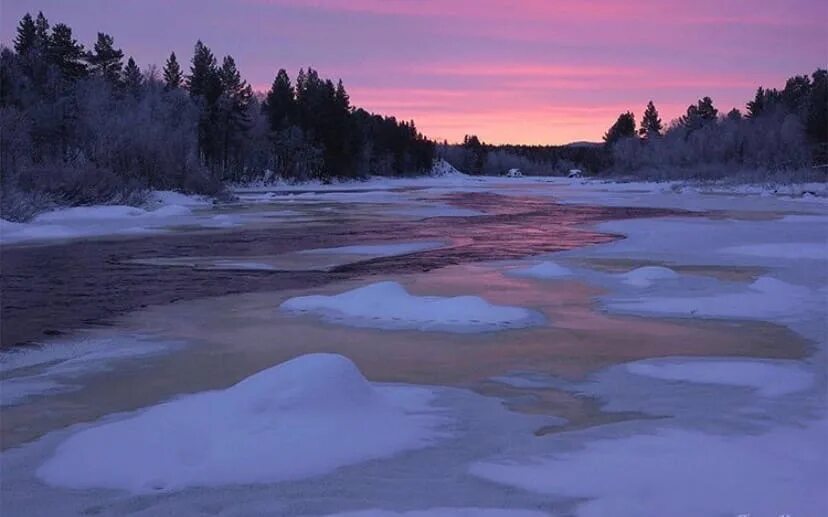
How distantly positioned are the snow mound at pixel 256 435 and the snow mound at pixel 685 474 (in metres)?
0.93

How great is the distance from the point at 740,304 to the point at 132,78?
72.5 meters

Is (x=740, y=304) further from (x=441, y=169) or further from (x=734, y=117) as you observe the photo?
(x=441, y=169)

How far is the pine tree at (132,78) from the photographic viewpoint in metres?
69.2

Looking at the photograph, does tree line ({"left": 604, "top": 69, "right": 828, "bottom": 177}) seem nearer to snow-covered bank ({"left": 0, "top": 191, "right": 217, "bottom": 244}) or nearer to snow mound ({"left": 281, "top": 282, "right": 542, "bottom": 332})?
snow-covered bank ({"left": 0, "top": 191, "right": 217, "bottom": 244})

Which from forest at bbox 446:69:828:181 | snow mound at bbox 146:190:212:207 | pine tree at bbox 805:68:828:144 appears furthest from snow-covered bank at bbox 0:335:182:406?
pine tree at bbox 805:68:828:144

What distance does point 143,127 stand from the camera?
47.3 m

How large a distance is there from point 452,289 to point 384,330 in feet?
11.3

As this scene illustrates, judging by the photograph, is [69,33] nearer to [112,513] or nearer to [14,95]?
[14,95]

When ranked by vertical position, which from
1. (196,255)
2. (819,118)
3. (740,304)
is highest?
(819,118)

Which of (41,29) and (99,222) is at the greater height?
→ (41,29)

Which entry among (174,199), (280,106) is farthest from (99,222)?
(280,106)

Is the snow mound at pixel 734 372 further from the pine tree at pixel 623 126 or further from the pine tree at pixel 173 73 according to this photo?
the pine tree at pixel 623 126

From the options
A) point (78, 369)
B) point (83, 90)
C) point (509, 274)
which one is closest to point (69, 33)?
point (83, 90)

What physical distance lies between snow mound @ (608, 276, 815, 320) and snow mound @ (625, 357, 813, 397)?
2.69 meters
